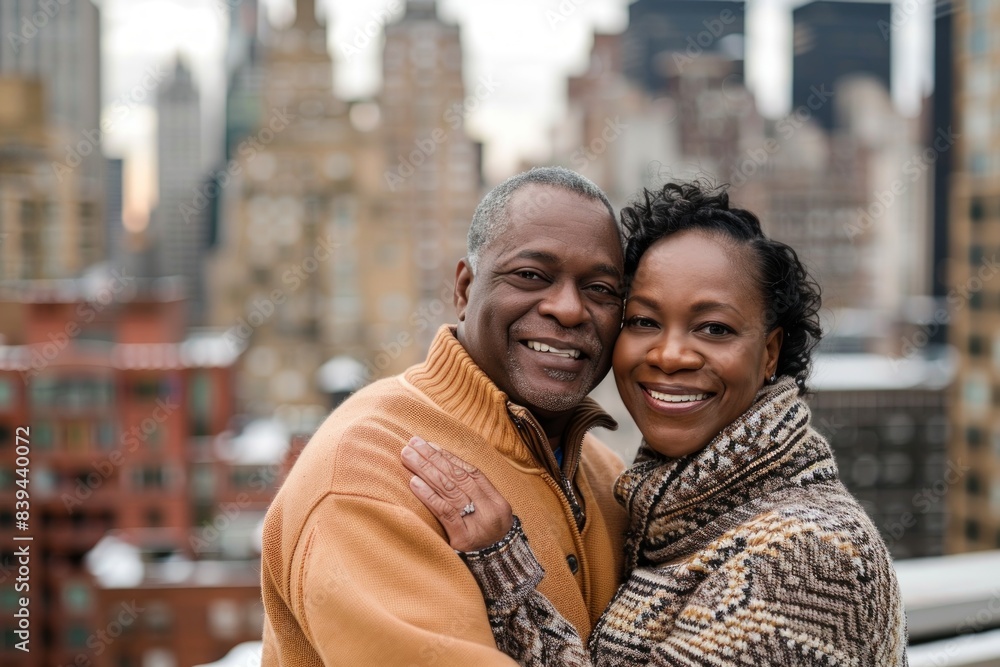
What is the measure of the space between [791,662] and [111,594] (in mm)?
17978

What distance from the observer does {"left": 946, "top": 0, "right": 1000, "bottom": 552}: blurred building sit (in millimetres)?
26906

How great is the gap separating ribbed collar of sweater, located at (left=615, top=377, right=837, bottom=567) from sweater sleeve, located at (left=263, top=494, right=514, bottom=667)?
19.6 inches

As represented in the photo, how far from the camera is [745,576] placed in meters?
1.86

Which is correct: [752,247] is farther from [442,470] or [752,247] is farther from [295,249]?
[295,249]

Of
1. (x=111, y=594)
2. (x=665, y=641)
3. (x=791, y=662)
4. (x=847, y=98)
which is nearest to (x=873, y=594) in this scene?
(x=791, y=662)

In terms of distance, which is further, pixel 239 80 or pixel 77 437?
pixel 239 80

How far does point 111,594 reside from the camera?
17516mm

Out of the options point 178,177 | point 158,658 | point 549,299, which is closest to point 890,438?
point 158,658

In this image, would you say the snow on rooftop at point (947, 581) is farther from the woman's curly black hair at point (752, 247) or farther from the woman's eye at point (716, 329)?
the woman's eye at point (716, 329)

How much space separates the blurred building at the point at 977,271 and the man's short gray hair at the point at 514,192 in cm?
2679

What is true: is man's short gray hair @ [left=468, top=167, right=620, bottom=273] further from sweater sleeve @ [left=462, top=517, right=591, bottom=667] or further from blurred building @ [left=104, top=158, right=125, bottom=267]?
blurred building @ [left=104, top=158, right=125, bottom=267]

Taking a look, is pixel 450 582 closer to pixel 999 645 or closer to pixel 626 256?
pixel 626 256

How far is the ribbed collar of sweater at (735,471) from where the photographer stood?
6.60 ft

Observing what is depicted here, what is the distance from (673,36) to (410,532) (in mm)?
95625
